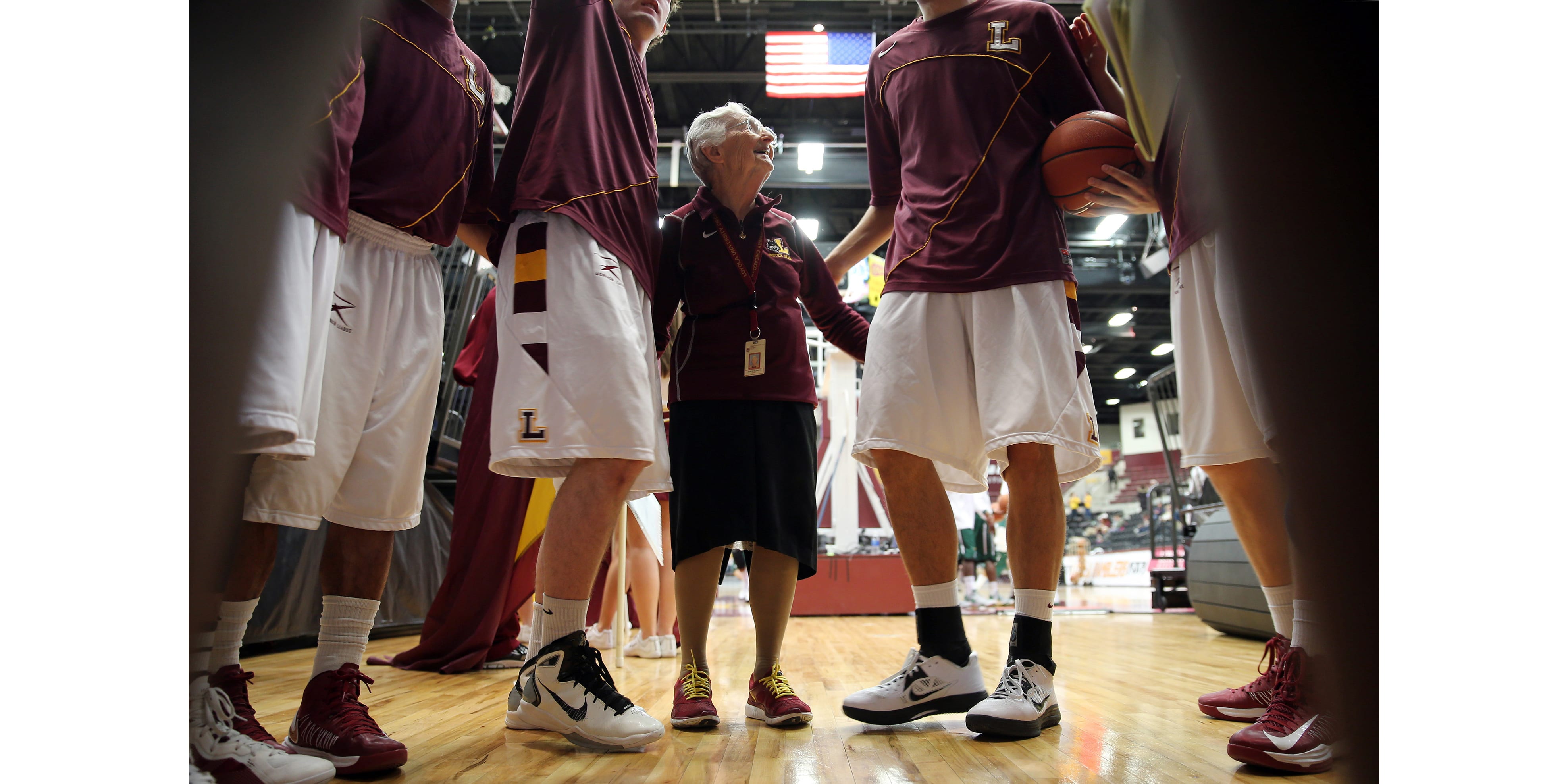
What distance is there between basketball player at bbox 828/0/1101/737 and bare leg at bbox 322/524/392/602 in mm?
949

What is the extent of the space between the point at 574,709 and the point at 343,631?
42 centimetres

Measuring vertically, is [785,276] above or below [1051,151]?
below

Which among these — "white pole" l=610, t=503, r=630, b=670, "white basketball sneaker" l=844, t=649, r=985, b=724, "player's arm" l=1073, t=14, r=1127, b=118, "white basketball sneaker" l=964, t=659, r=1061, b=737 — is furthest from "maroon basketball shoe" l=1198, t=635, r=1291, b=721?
"white pole" l=610, t=503, r=630, b=670

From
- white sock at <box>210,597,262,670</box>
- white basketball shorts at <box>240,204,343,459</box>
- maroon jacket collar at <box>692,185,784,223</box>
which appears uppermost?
maroon jacket collar at <box>692,185,784,223</box>

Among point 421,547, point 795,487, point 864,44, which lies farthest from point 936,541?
point 864,44

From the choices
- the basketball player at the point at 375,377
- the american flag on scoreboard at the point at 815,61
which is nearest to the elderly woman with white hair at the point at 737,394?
the basketball player at the point at 375,377

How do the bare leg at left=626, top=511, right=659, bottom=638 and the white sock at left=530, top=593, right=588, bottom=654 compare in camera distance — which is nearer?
the white sock at left=530, top=593, right=588, bottom=654

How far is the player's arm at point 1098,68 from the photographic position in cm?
183

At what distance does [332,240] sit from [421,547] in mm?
4228

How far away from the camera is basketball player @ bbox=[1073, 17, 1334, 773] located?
123 centimetres

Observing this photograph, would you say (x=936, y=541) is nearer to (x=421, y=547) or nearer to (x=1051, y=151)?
(x=1051, y=151)

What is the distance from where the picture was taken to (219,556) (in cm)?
44

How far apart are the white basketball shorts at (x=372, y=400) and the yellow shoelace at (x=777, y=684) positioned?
0.85 metres

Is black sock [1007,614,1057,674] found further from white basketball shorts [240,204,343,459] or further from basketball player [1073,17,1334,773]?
white basketball shorts [240,204,343,459]
